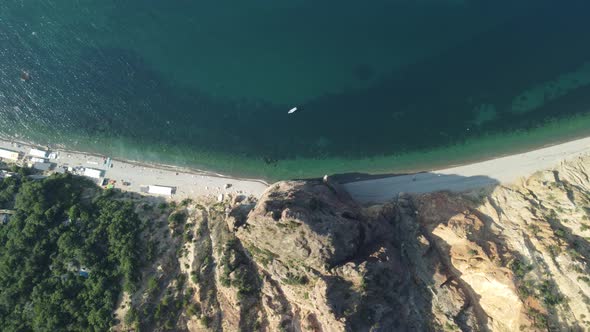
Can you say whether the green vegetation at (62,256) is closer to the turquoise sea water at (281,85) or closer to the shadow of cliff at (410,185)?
the turquoise sea water at (281,85)

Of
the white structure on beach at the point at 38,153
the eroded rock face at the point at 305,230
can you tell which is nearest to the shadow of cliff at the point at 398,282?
the eroded rock face at the point at 305,230

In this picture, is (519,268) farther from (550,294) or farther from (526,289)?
(550,294)

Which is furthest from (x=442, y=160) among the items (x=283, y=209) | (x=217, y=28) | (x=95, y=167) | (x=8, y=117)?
(x=8, y=117)

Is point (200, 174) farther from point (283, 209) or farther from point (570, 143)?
point (570, 143)

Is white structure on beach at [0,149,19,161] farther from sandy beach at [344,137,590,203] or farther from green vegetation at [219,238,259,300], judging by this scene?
sandy beach at [344,137,590,203]

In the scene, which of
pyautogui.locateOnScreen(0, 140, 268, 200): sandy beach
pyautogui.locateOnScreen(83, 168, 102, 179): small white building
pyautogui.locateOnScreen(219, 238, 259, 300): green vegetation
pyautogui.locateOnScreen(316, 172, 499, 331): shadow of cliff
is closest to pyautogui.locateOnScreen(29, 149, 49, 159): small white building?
pyautogui.locateOnScreen(0, 140, 268, 200): sandy beach

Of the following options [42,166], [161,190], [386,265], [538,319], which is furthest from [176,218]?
[538,319]
